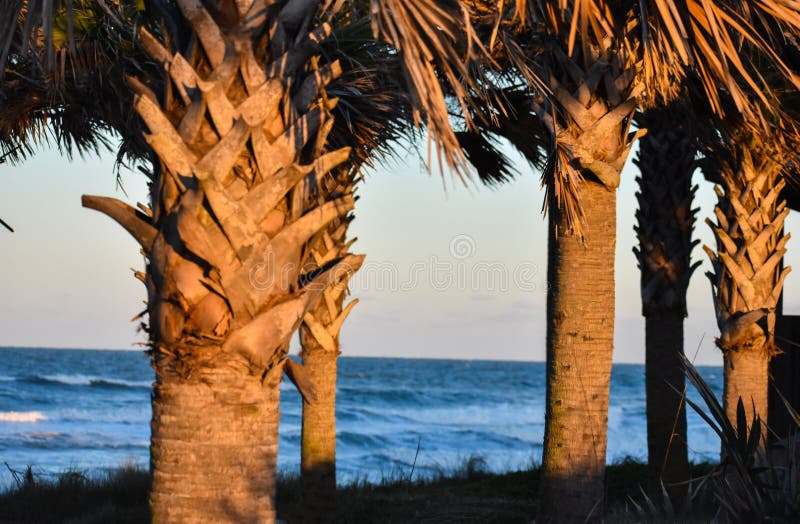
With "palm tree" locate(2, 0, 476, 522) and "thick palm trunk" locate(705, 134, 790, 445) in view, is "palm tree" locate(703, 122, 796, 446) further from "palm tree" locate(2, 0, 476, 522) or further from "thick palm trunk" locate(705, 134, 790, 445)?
"palm tree" locate(2, 0, 476, 522)

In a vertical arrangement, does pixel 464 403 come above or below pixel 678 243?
below

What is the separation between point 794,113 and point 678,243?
1816 millimetres

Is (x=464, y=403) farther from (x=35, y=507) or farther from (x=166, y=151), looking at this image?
(x=166, y=151)

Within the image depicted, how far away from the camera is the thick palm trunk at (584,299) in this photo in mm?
5762

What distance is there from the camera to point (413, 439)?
28.6 metres

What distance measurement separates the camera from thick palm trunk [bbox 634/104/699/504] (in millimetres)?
8703

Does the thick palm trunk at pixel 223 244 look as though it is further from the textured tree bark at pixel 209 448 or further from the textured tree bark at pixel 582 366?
the textured tree bark at pixel 582 366

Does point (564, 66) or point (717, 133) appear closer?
point (564, 66)

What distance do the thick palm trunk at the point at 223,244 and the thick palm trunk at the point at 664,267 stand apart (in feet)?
20.2

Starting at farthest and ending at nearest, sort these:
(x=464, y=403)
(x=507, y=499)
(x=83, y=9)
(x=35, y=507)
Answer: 1. (x=464, y=403)
2. (x=507, y=499)
3. (x=35, y=507)
4. (x=83, y=9)

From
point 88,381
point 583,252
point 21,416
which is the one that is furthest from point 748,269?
point 88,381

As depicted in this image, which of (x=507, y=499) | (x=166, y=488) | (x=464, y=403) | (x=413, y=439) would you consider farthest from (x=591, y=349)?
(x=464, y=403)

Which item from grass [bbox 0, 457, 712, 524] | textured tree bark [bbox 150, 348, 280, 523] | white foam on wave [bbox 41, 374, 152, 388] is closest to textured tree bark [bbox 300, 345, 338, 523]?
grass [bbox 0, 457, 712, 524]

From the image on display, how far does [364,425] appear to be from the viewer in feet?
104
